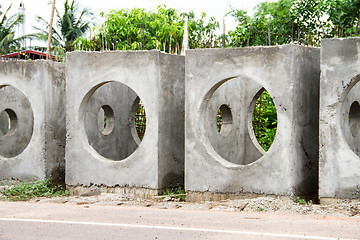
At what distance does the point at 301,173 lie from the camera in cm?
909

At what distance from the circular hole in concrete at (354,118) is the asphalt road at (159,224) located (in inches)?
148

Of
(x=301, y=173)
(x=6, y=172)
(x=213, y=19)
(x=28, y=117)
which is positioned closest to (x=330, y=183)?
(x=301, y=173)

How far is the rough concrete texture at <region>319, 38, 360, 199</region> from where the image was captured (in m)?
8.59

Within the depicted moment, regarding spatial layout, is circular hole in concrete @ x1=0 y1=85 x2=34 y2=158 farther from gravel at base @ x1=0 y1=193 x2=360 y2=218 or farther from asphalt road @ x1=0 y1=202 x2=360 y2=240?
asphalt road @ x1=0 y1=202 x2=360 y2=240

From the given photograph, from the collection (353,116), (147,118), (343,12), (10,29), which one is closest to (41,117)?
(147,118)

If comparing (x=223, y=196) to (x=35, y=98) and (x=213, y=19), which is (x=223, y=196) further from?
(x=213, y=19)

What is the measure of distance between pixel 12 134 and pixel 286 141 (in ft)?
22.9

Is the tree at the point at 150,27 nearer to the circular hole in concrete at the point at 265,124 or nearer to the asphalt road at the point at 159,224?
the circular hole in concrete at the point at 265,124

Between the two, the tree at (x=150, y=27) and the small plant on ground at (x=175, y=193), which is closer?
the small plant on ground at (x=175, y=193)

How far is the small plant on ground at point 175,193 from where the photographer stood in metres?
9.80

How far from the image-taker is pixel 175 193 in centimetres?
1013

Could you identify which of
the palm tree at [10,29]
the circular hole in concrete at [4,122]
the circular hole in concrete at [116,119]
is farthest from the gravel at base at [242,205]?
the palm tree at [10,29]

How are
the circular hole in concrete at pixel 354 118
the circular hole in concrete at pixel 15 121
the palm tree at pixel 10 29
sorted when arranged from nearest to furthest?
the circular hole in concrete at pixel 354 118 → the circular hole in concrete at pixel 15 121 → the palm tree at pixel 10 29

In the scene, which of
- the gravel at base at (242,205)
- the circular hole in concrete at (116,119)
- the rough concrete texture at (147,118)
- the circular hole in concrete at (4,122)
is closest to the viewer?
the gravel at base at (242,205)
